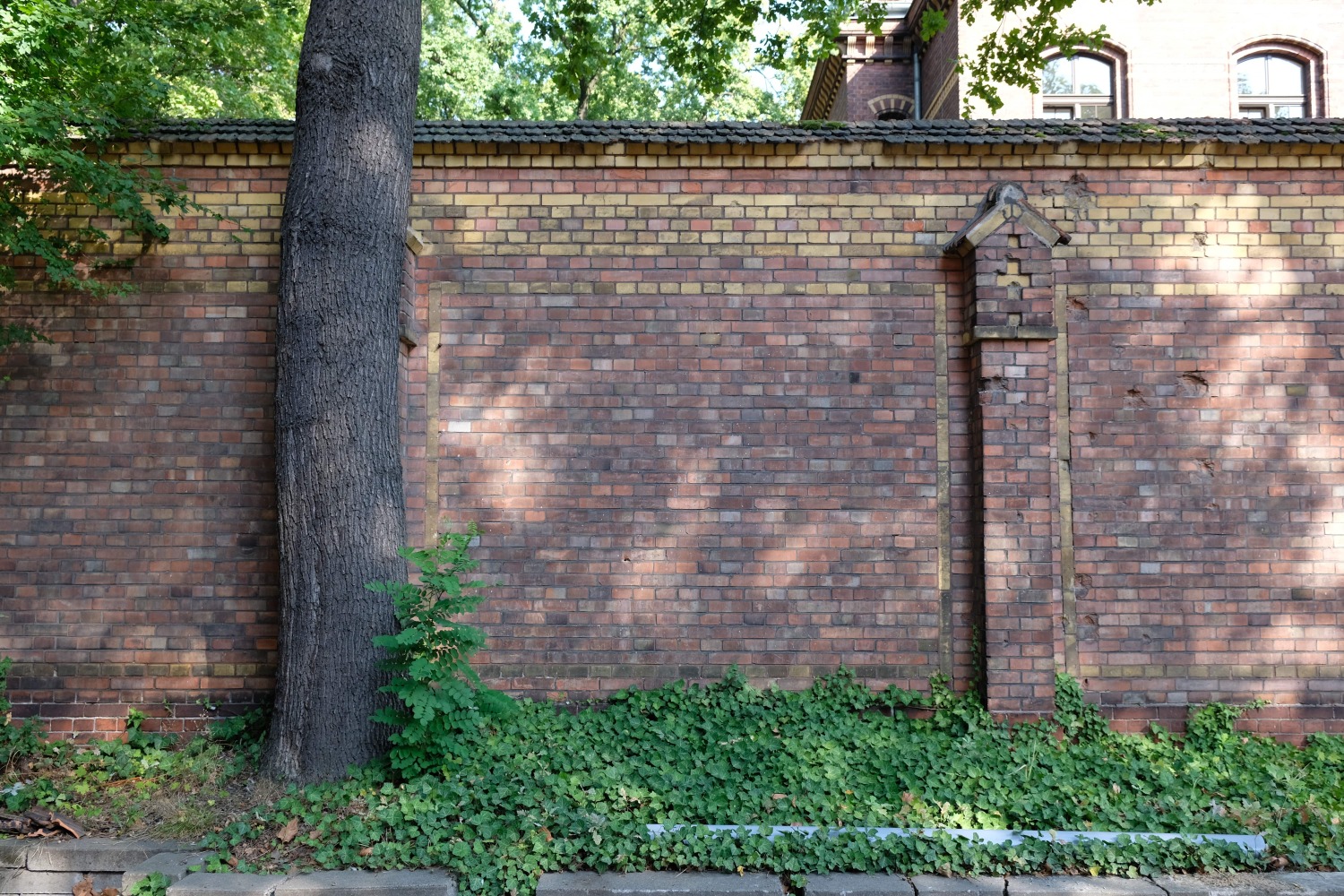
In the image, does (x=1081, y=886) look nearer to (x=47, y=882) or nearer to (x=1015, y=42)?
(x=47, y=882)

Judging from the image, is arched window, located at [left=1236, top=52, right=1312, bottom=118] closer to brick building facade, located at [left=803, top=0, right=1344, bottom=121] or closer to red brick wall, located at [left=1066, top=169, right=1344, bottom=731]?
brick building facade, located at [left=803, top=0, right=1344, bottom=121]

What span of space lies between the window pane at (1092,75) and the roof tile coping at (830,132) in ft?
28.9

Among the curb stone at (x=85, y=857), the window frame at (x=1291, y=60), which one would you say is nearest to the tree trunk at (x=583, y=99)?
the window frame at (x=1291, y=60)

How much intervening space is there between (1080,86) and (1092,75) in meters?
0.30

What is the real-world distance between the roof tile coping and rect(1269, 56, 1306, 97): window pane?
1035 cm

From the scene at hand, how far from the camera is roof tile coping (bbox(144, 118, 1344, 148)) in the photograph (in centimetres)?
588

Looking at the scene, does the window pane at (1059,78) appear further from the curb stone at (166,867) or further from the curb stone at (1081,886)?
the curb stone at (166,867)

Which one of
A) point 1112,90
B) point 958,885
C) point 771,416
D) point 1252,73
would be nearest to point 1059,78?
point 1112,90

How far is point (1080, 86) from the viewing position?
13.8 metres

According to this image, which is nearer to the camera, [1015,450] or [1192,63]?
[1015,450]

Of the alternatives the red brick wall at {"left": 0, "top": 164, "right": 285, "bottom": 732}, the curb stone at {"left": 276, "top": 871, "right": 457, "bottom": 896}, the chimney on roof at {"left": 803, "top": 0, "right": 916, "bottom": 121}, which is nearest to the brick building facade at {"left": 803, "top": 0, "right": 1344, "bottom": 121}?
the chimney on roof at {"left": 803, "top": 0, "right": 916, "bottom": 121}

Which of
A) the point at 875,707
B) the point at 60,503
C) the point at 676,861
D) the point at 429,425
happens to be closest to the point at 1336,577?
the point at 875,707

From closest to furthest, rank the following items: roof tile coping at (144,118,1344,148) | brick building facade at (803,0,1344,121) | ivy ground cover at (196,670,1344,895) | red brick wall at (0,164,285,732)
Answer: ivy ground cover at (196,670,1344,895) < red brick wall at (0,164,285,732) < roof tile coping at (144,118,1344,148) < brick building facade at (803,0,1344,121)

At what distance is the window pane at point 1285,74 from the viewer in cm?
1396
